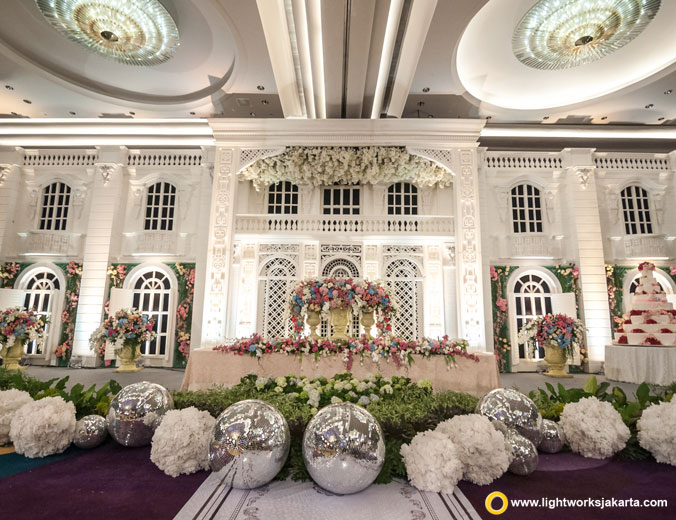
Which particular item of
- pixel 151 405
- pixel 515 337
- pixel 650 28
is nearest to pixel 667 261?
pixel 515 337

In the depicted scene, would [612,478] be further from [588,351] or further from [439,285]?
[588,351]

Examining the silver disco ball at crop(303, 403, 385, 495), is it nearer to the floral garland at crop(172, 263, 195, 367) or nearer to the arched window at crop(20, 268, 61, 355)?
the floral garland at crop(172, 263, 195, 367)

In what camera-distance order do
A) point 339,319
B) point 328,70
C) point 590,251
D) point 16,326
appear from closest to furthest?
point 339,319 < point 328,70 < point 16,326 < point 590,251

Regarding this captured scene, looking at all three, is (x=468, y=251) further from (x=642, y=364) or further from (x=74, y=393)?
(x=74, y=393)

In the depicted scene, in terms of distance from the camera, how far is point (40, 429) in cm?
177

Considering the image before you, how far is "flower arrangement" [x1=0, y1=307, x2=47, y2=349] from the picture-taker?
7242mm

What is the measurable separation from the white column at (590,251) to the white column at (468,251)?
2512 millimetres

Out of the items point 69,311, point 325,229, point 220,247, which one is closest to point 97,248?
point 69,311

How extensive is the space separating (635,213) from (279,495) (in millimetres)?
10866

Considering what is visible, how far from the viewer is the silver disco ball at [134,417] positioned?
A: 6.32 feet

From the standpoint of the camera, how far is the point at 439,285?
877 centimetres

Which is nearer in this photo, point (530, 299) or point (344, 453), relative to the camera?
point (344, 453)

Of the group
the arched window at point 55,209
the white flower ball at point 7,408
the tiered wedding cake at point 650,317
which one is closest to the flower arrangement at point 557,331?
the tiered wedding cake at point 650,317

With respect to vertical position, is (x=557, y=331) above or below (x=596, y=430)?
above
